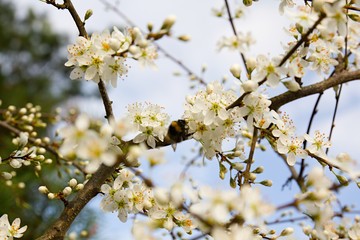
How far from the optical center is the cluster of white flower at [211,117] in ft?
3.98

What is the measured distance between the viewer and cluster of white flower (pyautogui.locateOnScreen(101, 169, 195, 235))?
4.08ft

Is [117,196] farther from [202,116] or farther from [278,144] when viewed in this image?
→ [278,144]

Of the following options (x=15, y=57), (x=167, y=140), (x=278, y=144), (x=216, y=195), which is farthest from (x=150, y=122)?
(x=15, y=57)

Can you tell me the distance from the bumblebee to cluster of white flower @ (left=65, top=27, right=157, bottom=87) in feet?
0.57

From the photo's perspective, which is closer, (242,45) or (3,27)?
(242,45)

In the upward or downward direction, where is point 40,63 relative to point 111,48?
upward

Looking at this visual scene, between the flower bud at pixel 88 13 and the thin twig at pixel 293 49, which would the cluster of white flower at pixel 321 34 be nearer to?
the thin twig at pixel 293 49

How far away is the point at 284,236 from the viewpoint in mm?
1166

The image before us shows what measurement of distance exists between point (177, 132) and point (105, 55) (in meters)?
0.29

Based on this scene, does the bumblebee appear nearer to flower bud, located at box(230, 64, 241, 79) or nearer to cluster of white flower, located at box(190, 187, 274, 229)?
flower bud, located at box(230, 64, 241, 79)

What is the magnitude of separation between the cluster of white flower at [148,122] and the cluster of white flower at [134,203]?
4.5 inches

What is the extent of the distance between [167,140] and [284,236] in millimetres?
371

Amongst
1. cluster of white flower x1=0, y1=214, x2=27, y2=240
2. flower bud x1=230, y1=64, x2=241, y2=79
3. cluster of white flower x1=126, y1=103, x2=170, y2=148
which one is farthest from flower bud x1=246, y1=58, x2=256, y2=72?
cluster of white flower x1=0, y1=214, x2=27, y2=240

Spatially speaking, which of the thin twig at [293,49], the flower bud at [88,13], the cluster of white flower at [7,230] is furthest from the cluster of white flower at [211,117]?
the cluster of white flower at [7,230]
